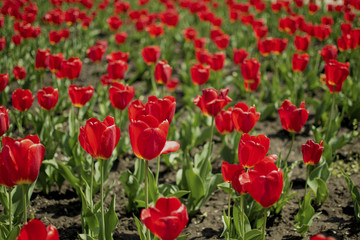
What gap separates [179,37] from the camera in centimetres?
800

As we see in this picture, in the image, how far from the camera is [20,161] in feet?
6.08

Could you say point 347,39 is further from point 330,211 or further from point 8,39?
point 8,39

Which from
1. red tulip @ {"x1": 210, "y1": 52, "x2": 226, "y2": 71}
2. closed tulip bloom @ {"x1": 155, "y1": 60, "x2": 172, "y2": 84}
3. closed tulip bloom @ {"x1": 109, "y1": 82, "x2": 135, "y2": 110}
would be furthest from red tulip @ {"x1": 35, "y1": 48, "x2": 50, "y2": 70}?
red tulip @ {"x1": 210, "y1": 52, "x2": 226, "y2": 71}

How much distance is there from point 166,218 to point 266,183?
0.48 m

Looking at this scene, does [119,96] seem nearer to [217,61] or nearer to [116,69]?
[116,69]

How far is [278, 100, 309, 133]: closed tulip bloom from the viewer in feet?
8.50

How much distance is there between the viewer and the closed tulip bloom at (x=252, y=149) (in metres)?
2.06

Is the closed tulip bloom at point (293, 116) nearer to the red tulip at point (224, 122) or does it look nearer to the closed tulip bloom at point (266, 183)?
the red tulip at point (224, 122)

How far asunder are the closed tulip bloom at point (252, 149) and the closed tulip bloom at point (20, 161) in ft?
3.21

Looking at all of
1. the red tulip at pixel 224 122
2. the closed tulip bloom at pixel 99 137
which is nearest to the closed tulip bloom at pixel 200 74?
the red tulip at pixel 224 122

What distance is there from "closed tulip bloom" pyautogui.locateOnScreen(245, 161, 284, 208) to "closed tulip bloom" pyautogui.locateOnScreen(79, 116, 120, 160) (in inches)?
27.0

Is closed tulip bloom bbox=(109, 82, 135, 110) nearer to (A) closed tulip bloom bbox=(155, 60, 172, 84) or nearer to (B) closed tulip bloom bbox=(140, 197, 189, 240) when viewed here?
(A) closed tulip bloom bbox=(155, 60, 172, 84)

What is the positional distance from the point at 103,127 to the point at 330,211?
81.0 inches

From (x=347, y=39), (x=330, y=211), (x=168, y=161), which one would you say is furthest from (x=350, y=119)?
(x=168, y=161)
